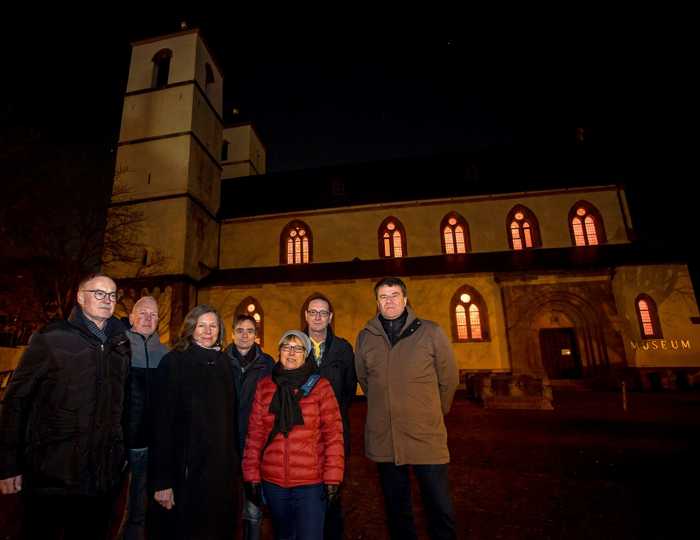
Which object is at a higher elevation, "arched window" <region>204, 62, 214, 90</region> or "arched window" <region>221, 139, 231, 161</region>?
"arched window" <region>204, 62, 214, 90</region>

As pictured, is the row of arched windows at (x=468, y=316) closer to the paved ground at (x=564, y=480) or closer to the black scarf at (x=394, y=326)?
the paved ground at (x=564, y=480)

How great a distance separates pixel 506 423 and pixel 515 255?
9598mm

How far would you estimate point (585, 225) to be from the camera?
54.7 feet

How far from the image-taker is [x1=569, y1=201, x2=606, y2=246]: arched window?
16.4m

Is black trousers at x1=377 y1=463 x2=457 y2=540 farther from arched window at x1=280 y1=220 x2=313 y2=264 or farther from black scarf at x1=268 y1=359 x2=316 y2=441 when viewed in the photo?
arched window at x1=280 y1=220 x2=313 y2=264

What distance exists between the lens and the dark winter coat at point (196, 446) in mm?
2600

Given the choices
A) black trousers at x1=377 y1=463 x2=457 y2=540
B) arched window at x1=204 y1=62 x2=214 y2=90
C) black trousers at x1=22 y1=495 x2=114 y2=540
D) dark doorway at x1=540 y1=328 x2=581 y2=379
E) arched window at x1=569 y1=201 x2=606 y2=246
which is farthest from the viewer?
arched window at x1=204 y1=62 x2=214 y2=90

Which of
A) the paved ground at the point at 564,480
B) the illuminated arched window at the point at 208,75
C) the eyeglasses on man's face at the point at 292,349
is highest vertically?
the illuminated arched window at the point at 208,75

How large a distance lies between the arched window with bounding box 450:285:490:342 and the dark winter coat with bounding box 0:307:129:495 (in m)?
13.7

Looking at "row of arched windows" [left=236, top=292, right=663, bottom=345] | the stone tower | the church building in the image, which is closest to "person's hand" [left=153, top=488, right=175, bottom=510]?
the church building

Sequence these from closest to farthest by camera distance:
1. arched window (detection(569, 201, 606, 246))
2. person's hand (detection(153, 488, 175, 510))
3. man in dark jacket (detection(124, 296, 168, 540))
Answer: person's hand (detection(153, 488, 175, 510))
man in dark jacket (detection(124, 296, 168, 540))
arched window (detection(569, 201, 606, 246))

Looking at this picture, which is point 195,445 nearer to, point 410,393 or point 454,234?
point 410,393

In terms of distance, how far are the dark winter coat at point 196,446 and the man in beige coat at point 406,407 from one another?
4.11 feet

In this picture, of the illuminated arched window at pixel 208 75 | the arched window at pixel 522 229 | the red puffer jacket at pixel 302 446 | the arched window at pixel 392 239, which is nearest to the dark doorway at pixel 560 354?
the arched window at pixel 522 229
